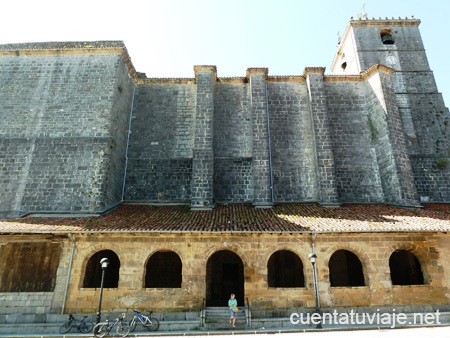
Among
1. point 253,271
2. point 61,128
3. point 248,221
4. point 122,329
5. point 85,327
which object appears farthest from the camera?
point 61,128

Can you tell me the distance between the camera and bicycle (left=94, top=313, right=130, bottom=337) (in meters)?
9.63

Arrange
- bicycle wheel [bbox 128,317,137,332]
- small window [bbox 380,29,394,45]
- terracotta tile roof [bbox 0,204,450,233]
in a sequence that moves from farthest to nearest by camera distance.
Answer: small window [bbox 380,29,394,45] → terracotta tile roof [bbox 0,204,450,233] → bicycle wheel [bbox 128,317,137,332]

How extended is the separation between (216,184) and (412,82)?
14990 mm

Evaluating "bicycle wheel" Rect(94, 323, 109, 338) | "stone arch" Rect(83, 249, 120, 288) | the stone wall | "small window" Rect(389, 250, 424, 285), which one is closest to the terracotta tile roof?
the stone wall

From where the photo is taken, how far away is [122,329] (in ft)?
32.6

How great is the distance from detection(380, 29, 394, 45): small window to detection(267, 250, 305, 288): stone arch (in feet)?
57.5

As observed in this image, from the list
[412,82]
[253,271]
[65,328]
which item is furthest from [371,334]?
[412,82]

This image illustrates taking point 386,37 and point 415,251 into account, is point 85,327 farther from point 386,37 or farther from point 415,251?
point 386,37

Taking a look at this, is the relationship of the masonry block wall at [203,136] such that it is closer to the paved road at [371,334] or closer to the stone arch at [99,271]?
Result: the stone arch at [99,271]

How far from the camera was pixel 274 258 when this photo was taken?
1436 centimetres

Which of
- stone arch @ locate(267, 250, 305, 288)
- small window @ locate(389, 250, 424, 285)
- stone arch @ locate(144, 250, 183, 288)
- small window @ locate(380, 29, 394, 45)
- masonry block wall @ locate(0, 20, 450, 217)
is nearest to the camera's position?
small window @ locate(389, 250, 424, 285)

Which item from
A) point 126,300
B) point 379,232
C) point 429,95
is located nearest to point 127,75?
point 126,300

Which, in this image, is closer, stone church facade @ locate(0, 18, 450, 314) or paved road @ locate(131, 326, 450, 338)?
paved road @ locate(131, 326, 450, 338)

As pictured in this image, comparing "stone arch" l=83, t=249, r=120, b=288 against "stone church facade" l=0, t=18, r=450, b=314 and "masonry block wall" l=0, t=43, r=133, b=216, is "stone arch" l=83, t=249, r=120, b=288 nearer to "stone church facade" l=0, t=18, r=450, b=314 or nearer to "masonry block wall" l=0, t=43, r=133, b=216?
"stone church facade" l=0, t=18, r=450, b=314
